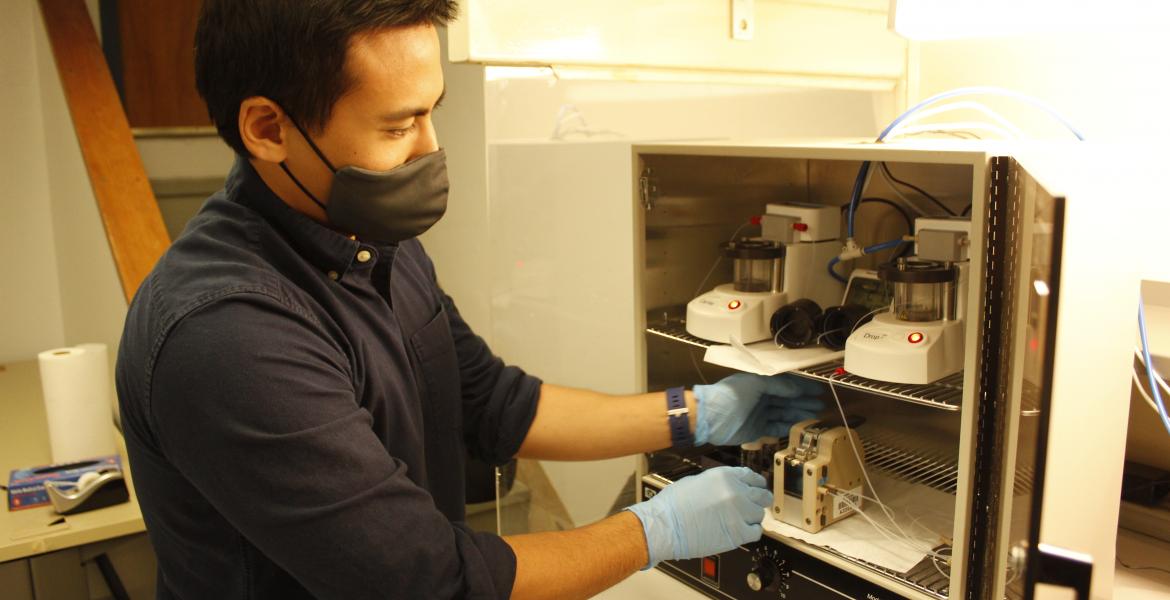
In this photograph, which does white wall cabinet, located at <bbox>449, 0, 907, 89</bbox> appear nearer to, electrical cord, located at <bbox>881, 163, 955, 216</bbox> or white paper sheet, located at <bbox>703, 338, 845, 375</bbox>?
electrical cord, located at <bbox>881, 163, 955, 216</bbox>

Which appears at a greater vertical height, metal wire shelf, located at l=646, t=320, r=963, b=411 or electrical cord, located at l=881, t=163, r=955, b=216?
electrical cord, located at l=881, t=163, r=955, b=216

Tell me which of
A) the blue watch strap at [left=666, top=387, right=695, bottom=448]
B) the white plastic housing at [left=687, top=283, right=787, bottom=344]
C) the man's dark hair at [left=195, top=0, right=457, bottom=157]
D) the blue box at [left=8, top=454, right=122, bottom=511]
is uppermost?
the man's dark hair at [left=195, top=0, right=457, bottom=157]

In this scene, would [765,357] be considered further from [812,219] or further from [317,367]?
[317,367]

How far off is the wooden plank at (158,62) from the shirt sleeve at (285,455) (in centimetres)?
298

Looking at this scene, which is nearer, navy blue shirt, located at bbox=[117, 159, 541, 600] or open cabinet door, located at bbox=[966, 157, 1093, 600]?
open cabinet door, located at bbox=[966, 157, 1093, 600]

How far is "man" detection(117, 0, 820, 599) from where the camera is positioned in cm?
93

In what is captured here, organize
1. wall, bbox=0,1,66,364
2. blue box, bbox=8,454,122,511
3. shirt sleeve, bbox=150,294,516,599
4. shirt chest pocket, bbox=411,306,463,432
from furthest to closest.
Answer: wall, bbox=0,1,66,364 → blue box, bbox=8,454,122,511 → shirt chest pocket, bbox=411,306,463,432 → shirt sleeve, bbox=150,294,516,599

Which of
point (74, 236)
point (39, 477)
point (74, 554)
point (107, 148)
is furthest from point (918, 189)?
point (74, 236)

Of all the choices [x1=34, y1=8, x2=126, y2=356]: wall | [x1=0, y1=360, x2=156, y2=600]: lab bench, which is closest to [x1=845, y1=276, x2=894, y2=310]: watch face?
[x1=0, y1=360, x2=156, y2=600]: lab bench

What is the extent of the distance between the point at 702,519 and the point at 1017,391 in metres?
0.47

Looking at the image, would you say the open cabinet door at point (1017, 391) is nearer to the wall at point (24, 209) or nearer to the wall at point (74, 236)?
the wall at point (74, 236)

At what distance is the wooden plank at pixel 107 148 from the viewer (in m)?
2.15

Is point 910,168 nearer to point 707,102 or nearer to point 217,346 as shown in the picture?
point 707,102

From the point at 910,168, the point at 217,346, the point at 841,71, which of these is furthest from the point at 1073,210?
the point at 841,71
